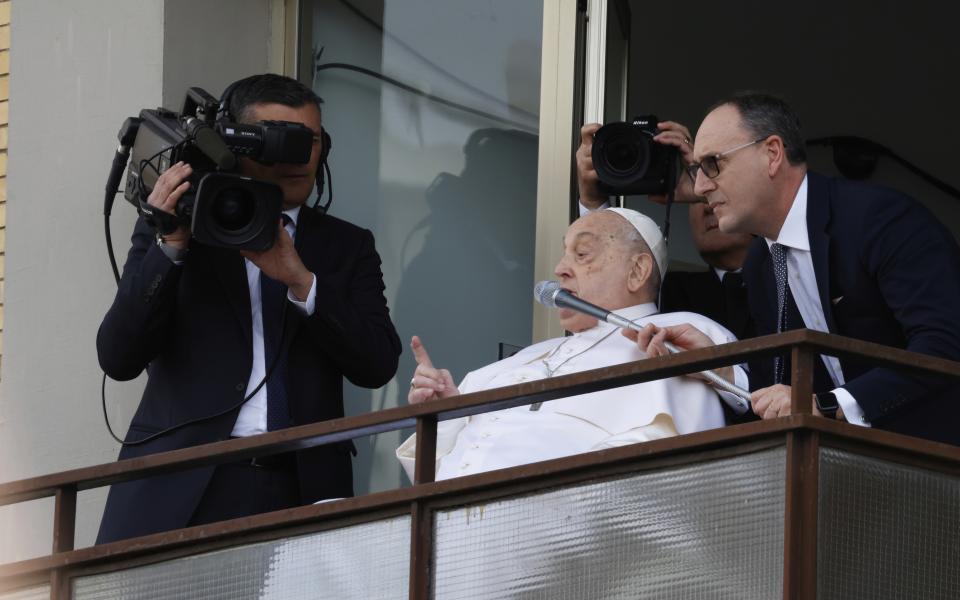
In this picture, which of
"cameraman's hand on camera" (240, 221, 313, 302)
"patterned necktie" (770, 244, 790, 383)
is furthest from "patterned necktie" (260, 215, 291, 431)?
"patterned necktie" (770, 244, 790, 383)

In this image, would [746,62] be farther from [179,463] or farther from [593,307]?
[179,463]

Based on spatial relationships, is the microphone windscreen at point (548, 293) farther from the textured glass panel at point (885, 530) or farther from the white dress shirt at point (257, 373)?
the textured glass panel at point (885, 530)

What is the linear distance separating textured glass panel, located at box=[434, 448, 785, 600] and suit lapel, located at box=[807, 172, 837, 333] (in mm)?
722

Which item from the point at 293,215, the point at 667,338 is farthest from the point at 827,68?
the point at 667,338

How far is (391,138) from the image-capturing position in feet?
20.6

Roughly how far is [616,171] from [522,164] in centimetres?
82

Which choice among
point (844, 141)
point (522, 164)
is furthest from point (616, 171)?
point (844, 141)

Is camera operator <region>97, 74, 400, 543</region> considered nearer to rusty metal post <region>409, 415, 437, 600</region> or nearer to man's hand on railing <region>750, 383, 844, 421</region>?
rusty metal post <region>409, 415, 437, 600</region>

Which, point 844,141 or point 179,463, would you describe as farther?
point 844,141

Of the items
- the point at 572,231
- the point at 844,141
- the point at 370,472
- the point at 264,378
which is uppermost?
the point at 844,141

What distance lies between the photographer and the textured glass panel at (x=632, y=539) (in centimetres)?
350

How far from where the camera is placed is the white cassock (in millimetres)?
4438

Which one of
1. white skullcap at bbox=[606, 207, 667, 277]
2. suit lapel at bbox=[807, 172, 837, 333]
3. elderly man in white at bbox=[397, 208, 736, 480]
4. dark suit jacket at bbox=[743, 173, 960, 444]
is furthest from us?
white skullcap at bbox=[606, 207, 667, 277]

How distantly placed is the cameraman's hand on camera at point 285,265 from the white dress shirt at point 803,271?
1188 millimetres
